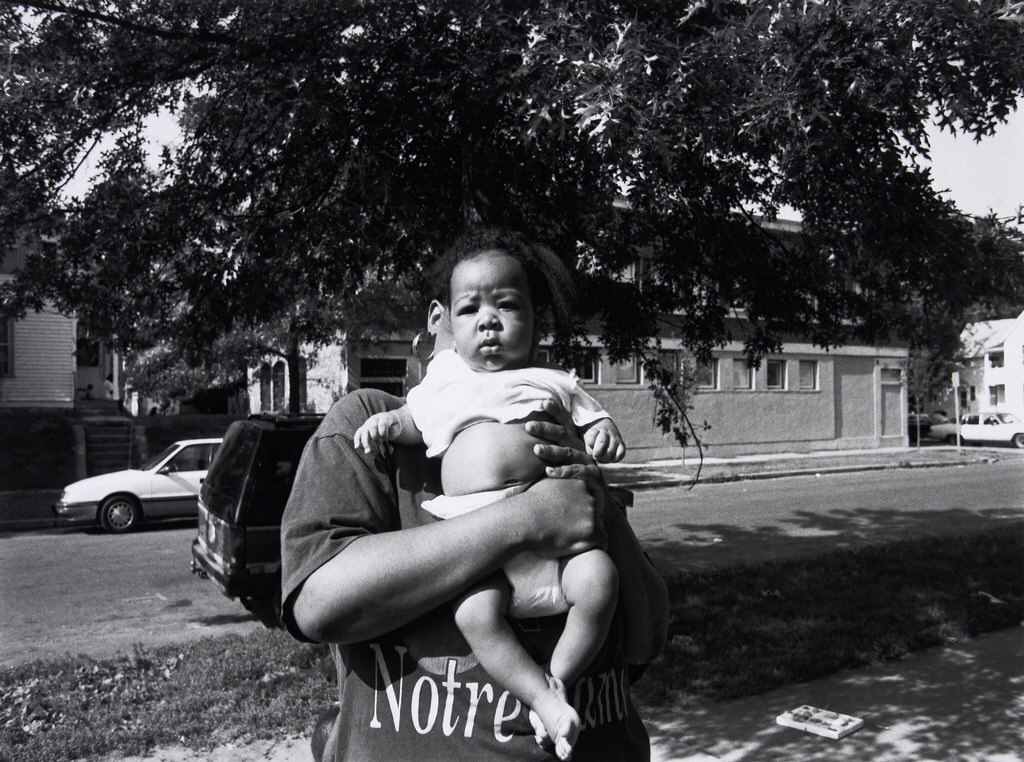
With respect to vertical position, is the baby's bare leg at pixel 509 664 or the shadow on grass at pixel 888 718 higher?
the baby's bare leg at pixel 509 664

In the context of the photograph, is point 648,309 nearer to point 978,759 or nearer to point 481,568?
point 978,759

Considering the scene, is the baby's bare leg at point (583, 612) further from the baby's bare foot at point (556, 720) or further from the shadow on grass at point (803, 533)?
the shadow on grass at point (803, 533)

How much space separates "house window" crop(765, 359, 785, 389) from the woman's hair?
92.6 ft

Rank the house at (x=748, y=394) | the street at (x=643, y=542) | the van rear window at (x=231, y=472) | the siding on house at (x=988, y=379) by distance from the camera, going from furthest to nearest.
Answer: the siding on house at (x=988, y=379) → the house at (x=748, y=394) → the street at (x=643, y=542) → the van rear window at (x=231, y=472)

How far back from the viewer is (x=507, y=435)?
5.65ft

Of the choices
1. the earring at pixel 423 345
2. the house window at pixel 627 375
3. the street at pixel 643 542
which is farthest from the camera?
the house window at pixel 627 375

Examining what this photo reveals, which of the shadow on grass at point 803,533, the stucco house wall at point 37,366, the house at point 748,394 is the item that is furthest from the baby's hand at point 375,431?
the stucco house wall at point 37,366

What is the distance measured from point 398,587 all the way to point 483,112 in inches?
199

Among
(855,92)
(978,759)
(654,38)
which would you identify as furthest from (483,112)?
(978,759)

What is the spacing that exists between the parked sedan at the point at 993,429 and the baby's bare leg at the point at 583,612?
3532cm

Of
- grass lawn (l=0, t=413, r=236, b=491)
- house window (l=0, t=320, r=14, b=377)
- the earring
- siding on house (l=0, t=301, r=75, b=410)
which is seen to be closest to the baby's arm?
the earring

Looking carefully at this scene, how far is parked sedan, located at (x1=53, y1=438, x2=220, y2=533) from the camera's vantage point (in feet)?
42.5

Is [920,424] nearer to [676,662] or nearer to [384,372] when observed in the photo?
[384,372]

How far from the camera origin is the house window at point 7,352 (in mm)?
22047
